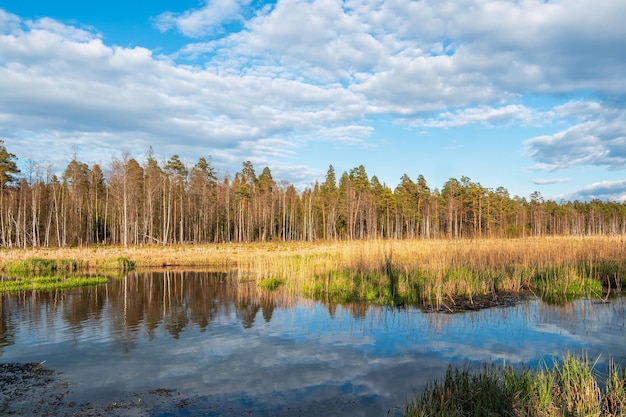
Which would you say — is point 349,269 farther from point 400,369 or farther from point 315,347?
point 400,369

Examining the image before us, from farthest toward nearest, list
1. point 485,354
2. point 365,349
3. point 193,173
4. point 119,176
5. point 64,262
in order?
point 193,173 → point 119,176 → point 64,262 → point 365,349 → point 485,354

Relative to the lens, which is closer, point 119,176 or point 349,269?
point 349,269

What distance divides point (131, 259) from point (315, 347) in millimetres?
27358

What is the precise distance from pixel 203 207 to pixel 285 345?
52357 millimetres

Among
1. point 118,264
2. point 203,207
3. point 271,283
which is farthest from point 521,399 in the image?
point 203,207

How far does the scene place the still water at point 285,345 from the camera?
6883 mm

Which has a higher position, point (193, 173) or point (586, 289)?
point (193, 173)

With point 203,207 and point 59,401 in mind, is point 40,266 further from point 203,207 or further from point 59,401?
point 203,207

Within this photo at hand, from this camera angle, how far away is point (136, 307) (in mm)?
15008

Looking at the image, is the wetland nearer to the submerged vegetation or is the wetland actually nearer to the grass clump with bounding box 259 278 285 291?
the grass clump with bounding box 259 278 285 291

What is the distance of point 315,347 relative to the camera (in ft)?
31.2

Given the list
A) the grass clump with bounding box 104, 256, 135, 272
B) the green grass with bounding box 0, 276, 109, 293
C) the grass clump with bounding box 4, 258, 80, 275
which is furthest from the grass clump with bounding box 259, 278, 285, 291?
the grass clump with bounding box 4, 258, 80, 275

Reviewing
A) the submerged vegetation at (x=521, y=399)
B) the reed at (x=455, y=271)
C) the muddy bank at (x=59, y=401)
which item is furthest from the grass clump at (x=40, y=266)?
the submerged vegetation at (x=521, y=399)

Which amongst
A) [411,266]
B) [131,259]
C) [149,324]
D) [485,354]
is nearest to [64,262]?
[131,259]
